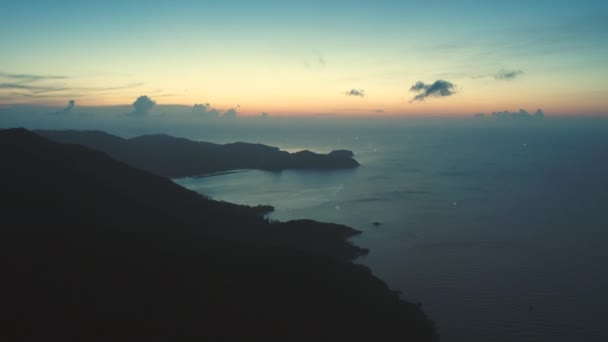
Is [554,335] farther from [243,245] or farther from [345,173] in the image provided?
[345,173]

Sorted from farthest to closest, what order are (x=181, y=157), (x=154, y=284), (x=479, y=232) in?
(x=181, y=157) < (x=479, y=232) < (x=154, y=284)

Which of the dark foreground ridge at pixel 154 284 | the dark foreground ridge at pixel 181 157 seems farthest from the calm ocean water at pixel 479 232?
the dark foreground ridge at pixel 181 157

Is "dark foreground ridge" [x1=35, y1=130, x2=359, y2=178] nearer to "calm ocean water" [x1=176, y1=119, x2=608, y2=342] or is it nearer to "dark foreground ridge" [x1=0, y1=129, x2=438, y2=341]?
"calm ocean water" [x1=176, y1=119, x2=608, y2=342]

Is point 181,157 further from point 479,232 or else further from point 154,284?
point 154,284

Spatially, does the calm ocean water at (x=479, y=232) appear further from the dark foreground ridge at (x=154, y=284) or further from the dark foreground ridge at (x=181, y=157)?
the dark foreground ridge at (x=181, y=157)

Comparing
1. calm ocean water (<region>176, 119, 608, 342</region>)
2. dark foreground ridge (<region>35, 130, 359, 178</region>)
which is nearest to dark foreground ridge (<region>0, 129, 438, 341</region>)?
calm ocean water (<region>176, 119, 608, 342</region>)

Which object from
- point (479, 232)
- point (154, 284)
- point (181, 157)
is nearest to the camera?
point (154, 284)

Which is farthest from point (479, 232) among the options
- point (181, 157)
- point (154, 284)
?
point (181, 157)
